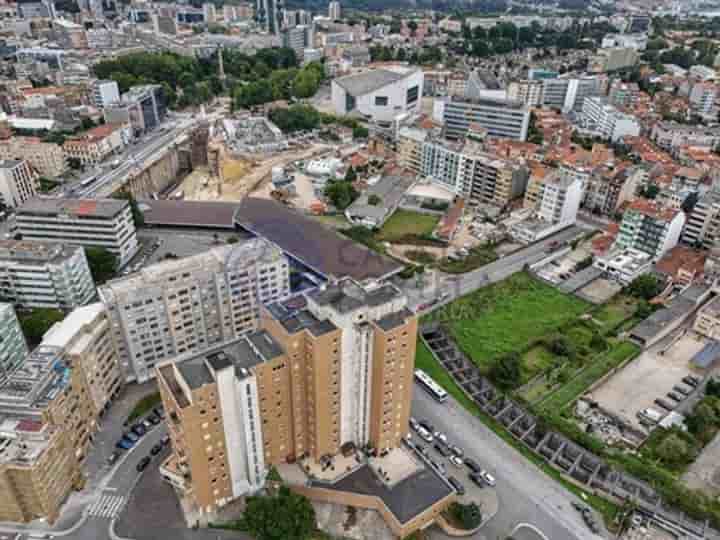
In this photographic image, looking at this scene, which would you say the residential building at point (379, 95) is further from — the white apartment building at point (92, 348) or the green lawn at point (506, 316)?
the white apartment building at point (92, 348)

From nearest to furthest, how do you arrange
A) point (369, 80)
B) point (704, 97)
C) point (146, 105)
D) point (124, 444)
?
point (124, 444), point (146, 105), point (704, 97), point (369, 80)

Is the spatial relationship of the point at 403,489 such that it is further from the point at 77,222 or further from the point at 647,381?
the point at 77,222

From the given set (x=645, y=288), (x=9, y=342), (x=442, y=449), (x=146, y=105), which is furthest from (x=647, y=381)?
(x=146, y=105)

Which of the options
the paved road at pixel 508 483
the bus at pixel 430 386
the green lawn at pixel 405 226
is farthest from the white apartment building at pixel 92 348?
the green lawn at pixel 405 226

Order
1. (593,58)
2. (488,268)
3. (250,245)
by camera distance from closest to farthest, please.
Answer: (250,245)
(488,268)
(593,58)

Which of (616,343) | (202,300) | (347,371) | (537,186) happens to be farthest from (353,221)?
(347,371)

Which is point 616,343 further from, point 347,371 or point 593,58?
point 593,58
